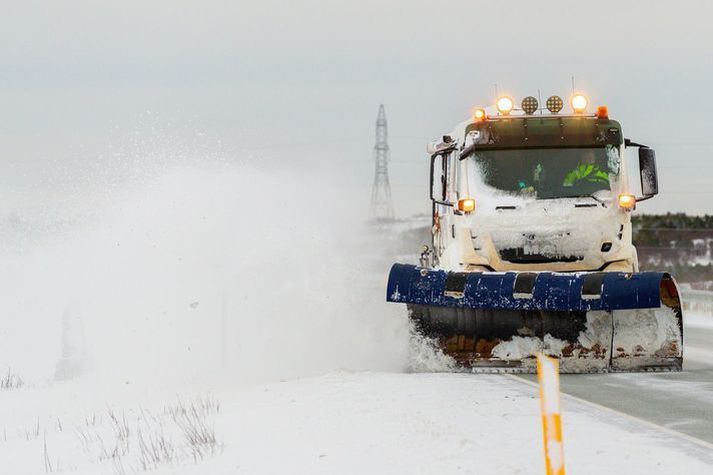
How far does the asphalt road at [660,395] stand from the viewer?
8.33 metres

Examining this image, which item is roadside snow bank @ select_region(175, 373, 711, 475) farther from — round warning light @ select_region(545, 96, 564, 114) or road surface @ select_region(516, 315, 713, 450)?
round warning light @ select_region(545, 96, 564, 114)

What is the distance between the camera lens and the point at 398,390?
9.70 metres

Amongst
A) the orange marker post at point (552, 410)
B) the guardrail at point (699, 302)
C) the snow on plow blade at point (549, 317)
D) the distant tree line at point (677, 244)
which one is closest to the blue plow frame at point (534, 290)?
the snow on plow blade at point (549, 317)

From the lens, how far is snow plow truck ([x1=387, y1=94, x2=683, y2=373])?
436 inches

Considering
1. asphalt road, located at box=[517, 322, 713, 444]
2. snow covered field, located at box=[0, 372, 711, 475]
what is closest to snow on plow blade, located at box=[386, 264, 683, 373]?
asphalt road, located at box=[517, 322, 713, 444]


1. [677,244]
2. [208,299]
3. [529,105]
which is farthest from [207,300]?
[677,244]

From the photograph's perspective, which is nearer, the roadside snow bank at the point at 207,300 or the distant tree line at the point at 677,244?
the roadside snow bank at the point at 207,300

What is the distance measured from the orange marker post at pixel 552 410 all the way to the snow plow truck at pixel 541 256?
5.99 meters

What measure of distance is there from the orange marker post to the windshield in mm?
7157

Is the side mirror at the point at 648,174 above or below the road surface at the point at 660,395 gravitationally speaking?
above

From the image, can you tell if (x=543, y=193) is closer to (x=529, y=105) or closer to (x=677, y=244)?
(x=529, y=105)

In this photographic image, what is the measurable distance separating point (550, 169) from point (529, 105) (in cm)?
94

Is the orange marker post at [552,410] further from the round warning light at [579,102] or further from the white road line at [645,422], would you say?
the round warning light at [579,102]

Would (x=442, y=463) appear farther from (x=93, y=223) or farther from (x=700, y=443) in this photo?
(x=93, y=223)
